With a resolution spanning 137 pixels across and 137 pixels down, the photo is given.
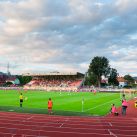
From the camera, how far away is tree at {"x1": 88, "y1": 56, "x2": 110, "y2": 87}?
135 meters

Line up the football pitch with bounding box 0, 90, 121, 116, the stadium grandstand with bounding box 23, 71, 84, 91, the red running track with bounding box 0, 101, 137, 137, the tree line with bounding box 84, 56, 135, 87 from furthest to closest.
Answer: the tree line with bounding box 84, 56, 135, 87 < the stadium grandstand with bounding box 23, 71, 84, 91 < the football pitch with bounding box 0, 90, 121, 116 < the red running track with bounding box 0, 101, 137, 137

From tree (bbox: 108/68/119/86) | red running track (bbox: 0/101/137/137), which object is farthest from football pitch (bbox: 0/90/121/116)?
tree (bbox: 108/68/119/86)

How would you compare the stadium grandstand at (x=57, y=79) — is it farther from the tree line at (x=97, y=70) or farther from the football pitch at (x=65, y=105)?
the football pitch at (x=65, y=105)

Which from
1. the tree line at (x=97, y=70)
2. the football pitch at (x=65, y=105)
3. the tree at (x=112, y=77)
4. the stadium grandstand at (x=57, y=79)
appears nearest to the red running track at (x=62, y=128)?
the football pitch at (x=65, y=105)

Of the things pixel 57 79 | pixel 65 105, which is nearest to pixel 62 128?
pixel 65 105

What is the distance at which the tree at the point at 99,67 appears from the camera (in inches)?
5300

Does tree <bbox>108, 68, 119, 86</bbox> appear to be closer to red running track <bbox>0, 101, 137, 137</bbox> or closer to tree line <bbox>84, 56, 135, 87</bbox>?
tree line <bbox>84, 56, 135, 87</bbox>

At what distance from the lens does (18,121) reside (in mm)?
21078

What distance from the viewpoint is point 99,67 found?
134750 millimetres

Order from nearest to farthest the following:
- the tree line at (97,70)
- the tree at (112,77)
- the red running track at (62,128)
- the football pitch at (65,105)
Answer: the red running track at (62,128) < the football pitch at (65,105) < the tree line at (97,70) < the tree at (112,77)

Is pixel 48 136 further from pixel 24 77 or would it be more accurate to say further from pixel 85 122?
pixel 24 77

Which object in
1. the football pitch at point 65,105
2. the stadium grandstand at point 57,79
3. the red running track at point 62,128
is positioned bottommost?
the red running track at point 62,128

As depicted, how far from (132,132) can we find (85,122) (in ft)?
14.2

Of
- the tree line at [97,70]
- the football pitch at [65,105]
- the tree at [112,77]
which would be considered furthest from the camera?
the tree at [112,77]
